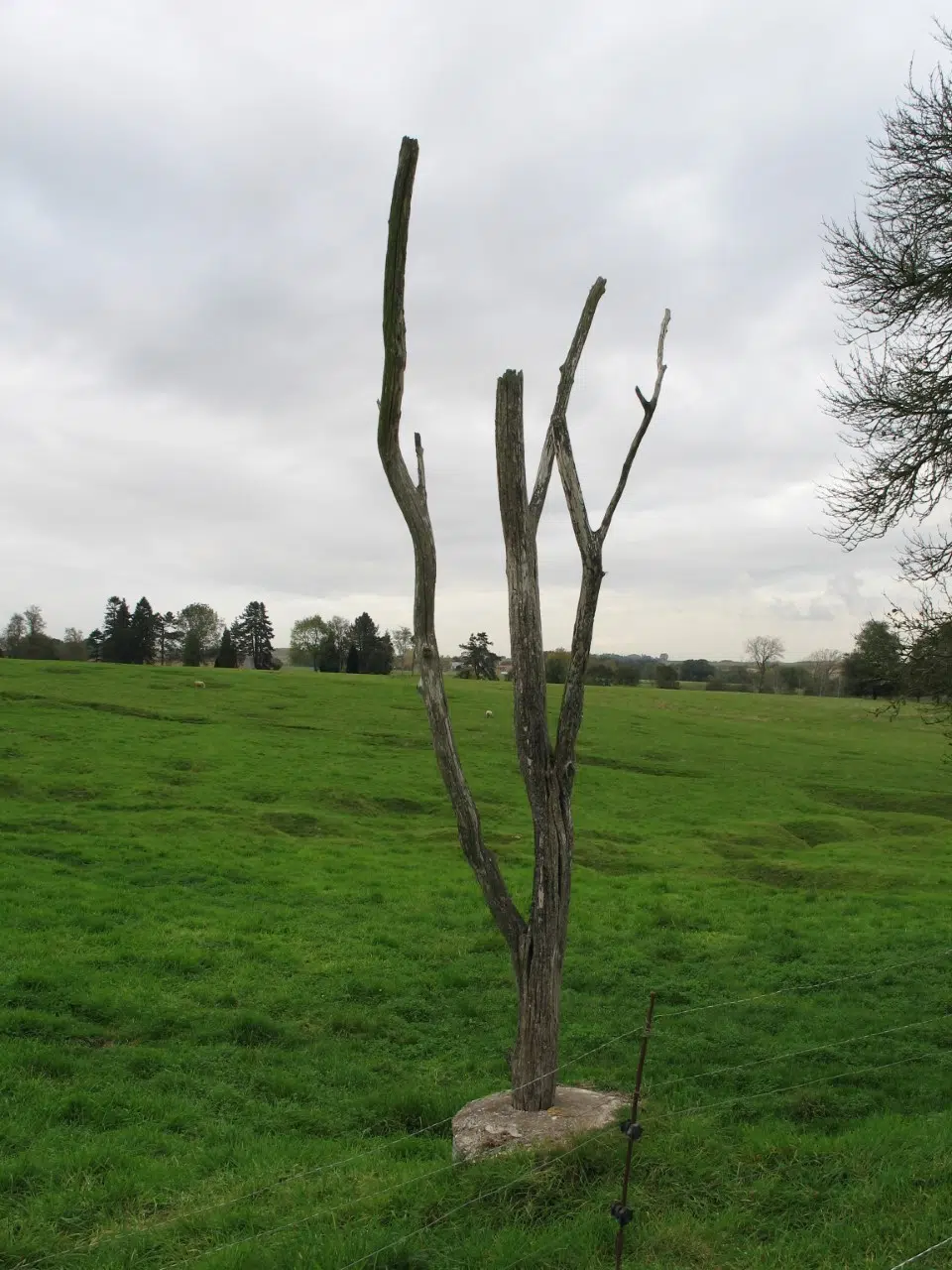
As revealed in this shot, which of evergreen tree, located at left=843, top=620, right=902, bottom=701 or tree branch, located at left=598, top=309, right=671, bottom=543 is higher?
tree branch, located at left=598, top=309, right=671, bottom=543

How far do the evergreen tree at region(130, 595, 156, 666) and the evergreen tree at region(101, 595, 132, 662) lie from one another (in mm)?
356

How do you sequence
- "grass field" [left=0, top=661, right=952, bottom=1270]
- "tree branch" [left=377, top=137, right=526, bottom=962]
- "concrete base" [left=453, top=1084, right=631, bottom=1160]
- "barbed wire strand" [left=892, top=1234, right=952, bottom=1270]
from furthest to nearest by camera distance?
"tree branch" [left=377, top=137, right=526, bottom=962]
"concrete base" [left=453, top=1084, right=631, bottom=1160]
"grass field" [left=0, top=661, right=952, bottom=1270]
"barbed wire strand" [left=892, top=1234, right=952, bottom=1270]

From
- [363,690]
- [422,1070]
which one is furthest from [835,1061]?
[363,690]

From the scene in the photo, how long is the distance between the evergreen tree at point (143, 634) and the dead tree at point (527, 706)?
8148 centimetres

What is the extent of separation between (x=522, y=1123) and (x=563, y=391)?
18.3 feet

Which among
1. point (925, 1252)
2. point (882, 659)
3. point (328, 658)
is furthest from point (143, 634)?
point (925, 1252)

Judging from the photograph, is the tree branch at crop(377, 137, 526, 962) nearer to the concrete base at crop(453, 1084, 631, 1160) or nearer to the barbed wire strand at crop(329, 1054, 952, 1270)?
the concrete base at crop(453, 1084, 631, 1160)

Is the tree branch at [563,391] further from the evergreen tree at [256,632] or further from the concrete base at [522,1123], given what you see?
the evergreen tree at [256,632]

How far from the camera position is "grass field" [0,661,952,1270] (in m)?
5.70

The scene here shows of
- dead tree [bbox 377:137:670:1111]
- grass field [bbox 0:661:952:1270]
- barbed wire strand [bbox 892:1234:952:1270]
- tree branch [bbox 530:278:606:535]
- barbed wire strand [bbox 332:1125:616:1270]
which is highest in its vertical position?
tree branch [bbox 530:278:606:535]

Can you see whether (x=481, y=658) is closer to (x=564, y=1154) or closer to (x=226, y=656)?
(x=226, y=656)

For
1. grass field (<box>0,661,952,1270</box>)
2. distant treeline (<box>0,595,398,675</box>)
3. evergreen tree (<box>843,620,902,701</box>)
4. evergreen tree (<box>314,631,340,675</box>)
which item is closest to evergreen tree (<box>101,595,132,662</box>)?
distant treeline (<box>0,595,398,675</box>)

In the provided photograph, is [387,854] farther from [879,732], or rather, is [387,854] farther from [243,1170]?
[879,732]

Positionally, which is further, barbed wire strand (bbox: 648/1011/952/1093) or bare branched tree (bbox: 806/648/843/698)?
bare branched tree (bbox: 806/648/843/698)
